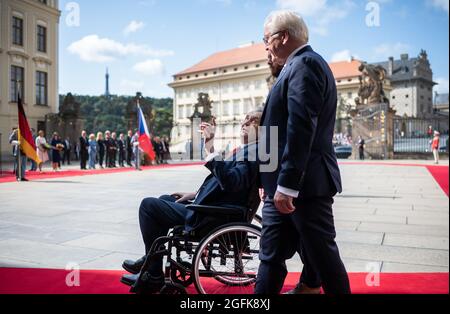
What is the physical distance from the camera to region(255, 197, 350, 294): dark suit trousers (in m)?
2.48

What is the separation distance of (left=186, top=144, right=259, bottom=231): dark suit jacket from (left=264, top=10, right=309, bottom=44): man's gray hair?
88cm

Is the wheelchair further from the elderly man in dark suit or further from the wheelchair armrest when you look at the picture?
the elderly man in dark suit

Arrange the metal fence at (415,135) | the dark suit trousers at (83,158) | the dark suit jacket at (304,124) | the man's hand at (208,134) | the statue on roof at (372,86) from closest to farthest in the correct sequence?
the dark suit jacket at (304,124), the man's hand at (208,134), the dark suit trousers at (83,158), the statue on roof at (372,86), the metal fence at (415,135)

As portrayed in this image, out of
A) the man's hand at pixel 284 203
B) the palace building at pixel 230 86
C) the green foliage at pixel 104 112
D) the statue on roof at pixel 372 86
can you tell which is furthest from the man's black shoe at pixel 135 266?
the palace building at pixel 230 86

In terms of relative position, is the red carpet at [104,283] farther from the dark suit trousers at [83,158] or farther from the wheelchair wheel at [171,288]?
the dark suit trousers at [83,158]

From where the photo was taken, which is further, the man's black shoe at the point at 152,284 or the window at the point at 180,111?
the window at the point at 180,111

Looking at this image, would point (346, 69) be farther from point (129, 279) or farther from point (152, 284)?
point (152, 284)

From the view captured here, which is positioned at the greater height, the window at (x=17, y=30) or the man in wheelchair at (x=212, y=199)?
the window at (x=17, y=30)

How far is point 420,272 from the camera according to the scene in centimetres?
392

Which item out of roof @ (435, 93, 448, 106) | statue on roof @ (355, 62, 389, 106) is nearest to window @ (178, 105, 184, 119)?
roof @ (435, 93, 448, 106)

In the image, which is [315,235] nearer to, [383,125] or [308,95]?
[308,95]

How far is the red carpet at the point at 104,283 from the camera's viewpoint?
3334 millimetres

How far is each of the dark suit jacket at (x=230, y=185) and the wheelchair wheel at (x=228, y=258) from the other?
143 millimetres

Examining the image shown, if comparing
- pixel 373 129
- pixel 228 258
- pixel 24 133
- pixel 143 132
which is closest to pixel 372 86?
pixel 373 129
